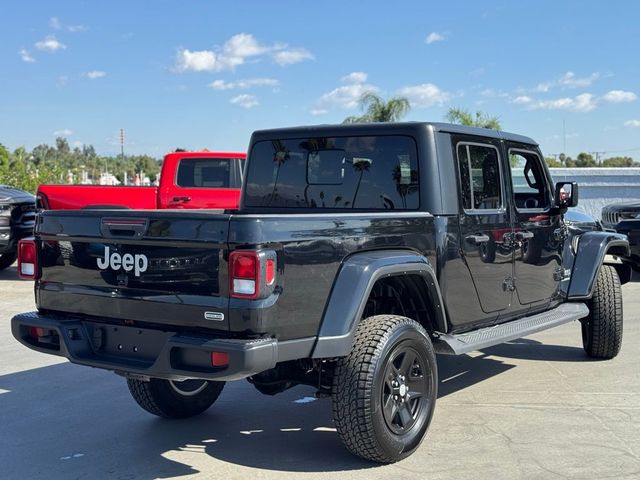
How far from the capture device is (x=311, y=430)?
16.1 ft

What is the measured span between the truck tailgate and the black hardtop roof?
5.32 ft

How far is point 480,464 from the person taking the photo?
165 inches

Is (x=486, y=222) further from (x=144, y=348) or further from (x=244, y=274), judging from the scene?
(x=144, y=348)

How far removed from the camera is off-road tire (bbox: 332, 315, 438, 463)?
3.94m

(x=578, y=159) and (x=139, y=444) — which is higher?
(x=578, y=159)

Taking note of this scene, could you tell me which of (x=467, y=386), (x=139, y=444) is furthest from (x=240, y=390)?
(x=467, y=386)

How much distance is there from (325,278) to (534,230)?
2.50 m

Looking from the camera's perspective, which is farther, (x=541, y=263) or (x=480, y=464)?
(x=541, y=263)

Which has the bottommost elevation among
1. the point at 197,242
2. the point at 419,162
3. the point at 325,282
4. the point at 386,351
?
the point at 386,351

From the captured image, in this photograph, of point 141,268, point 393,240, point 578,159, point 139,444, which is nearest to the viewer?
point 141,268

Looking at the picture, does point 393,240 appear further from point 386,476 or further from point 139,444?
point 139,444

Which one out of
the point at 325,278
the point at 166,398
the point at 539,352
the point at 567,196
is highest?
the point at 567,196

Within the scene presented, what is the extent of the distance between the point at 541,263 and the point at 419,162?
1.63 metres

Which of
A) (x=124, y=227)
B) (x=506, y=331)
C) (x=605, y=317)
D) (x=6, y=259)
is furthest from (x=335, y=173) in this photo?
(x=6, y=259)
